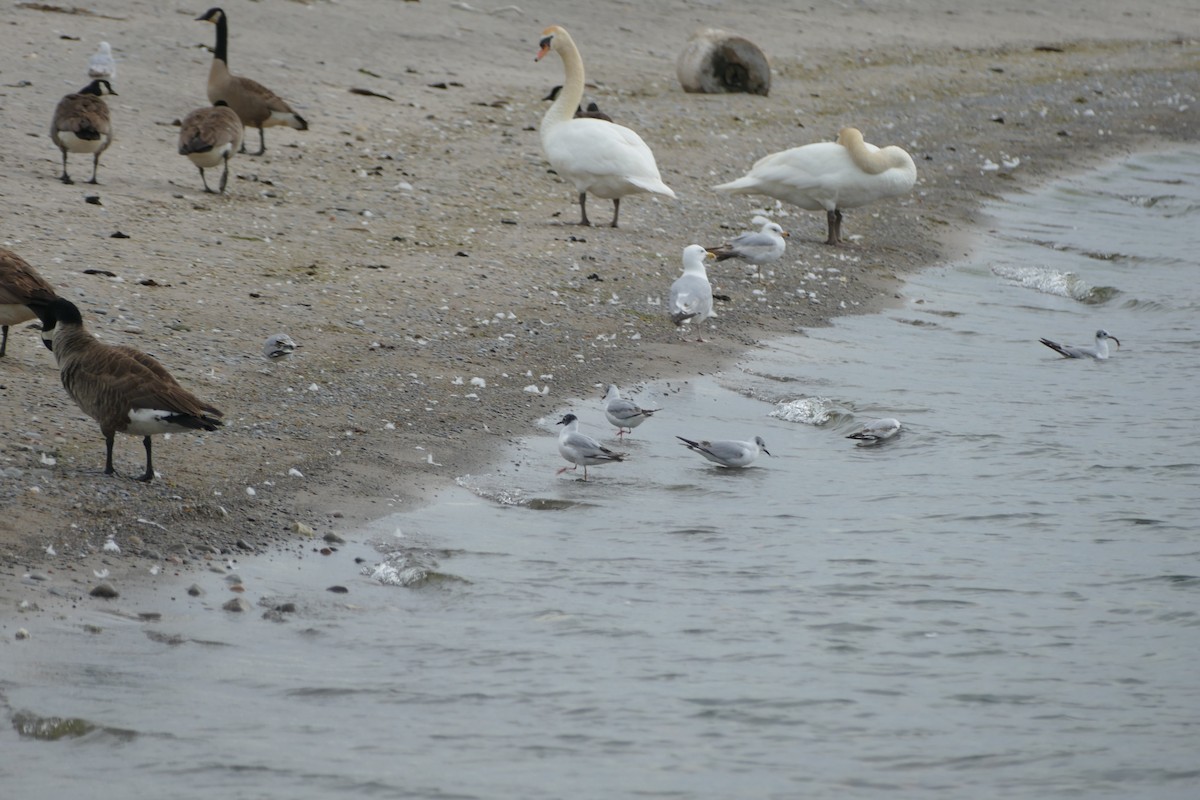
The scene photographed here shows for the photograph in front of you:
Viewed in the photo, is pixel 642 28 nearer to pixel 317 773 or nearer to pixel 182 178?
pixel 182 178

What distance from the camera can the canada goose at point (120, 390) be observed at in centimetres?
653

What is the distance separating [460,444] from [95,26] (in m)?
11.9

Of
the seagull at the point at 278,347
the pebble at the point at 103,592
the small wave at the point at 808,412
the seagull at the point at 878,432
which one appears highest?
the seagull at the point at 278,347

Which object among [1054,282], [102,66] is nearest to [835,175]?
[1054,282]

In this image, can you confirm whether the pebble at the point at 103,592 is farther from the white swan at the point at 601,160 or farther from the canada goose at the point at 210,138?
the white swan at the point at 601,160

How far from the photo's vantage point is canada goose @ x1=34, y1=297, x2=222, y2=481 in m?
6.53

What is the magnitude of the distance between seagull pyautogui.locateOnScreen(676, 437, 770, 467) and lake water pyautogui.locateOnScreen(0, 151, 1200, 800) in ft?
0.34

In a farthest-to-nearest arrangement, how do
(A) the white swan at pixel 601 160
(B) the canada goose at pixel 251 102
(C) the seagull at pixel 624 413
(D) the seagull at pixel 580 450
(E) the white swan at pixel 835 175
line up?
1. (B) the canada goose at pixel 251 102
2. (E) the white swan at pixel 835 175
3. (A) the white swan at pixel 601 160
4. (C) the seagull at pixel 624 413
5. (D) the seagull at pixel 580 450

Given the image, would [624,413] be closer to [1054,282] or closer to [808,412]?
[808,412]

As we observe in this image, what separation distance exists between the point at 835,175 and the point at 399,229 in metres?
4.23

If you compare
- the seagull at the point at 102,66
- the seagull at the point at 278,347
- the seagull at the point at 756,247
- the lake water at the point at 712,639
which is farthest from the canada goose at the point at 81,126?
the lake water at the point at 712,639

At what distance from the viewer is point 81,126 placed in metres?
11.6

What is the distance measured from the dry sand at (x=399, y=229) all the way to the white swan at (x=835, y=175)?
1.73ft

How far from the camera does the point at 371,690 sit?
5.27m
